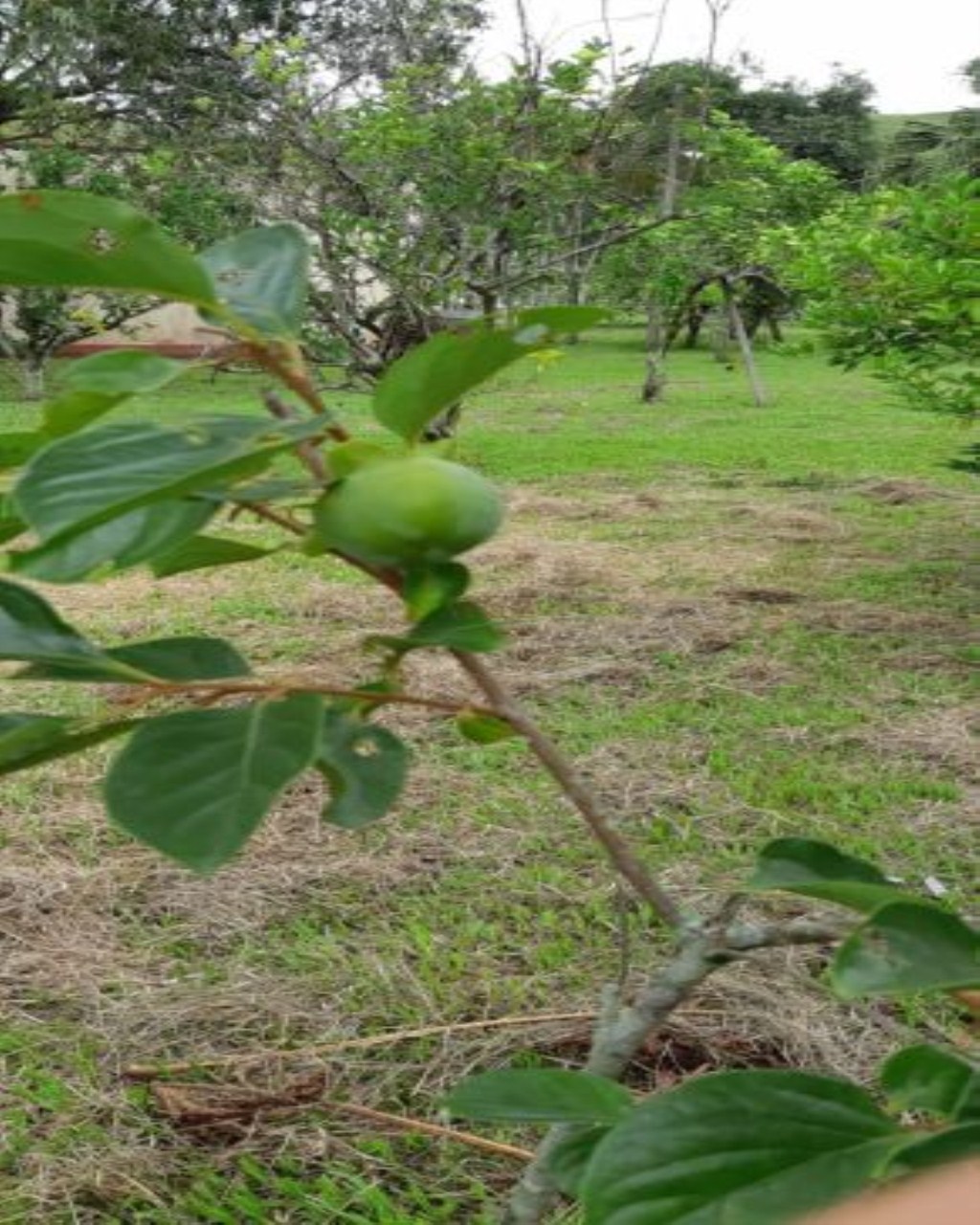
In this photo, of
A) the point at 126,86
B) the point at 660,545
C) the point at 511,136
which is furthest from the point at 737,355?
the point at 660,545

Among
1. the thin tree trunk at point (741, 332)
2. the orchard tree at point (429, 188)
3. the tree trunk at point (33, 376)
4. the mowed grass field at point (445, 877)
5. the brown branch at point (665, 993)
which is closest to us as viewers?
the brown branch at point (665, 993)

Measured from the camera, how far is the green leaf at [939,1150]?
0.40m

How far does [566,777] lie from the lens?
60 centimetres

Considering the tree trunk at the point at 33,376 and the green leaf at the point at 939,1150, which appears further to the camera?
the tree trunk at the point at 33,376

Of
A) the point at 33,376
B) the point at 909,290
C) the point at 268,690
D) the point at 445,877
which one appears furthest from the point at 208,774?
the point at 33,376

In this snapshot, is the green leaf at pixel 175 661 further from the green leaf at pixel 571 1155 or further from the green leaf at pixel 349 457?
the green leaf at pixel 571 1155

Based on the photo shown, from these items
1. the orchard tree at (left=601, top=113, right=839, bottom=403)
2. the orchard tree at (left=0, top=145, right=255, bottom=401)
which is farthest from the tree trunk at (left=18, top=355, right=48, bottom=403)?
the orchard tree at (left=601, top=113, right=839, bottom=403)

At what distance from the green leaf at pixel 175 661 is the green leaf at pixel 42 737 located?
2 centimetres

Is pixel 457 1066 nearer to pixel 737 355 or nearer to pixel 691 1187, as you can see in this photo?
pixel 691 1187

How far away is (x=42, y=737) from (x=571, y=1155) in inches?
→ 11.5

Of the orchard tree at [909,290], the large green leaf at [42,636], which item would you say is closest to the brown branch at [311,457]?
the large green leaf at [42,636]

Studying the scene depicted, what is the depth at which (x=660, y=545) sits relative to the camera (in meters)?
5.09

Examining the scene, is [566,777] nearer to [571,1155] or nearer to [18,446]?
[571,1155]

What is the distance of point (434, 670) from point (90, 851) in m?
1.19
